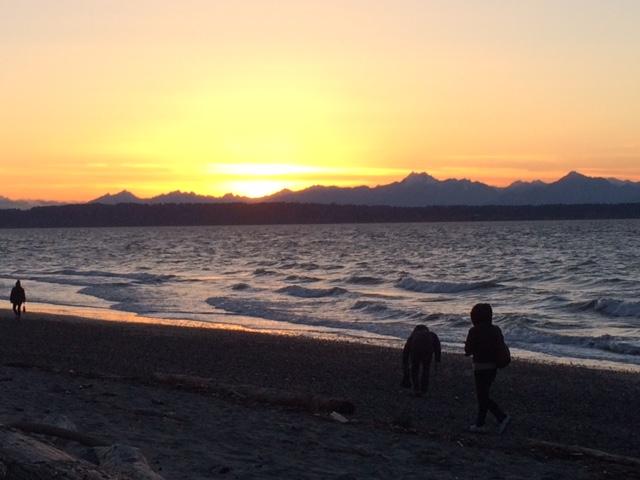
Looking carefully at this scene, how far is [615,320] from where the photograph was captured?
1134 inches

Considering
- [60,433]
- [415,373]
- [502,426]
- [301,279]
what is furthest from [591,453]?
[301,279]

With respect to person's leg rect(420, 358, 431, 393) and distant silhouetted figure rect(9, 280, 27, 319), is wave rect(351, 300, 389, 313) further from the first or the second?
person's leg rect(420, 358, 431, 393)

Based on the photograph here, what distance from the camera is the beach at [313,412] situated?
336 inches

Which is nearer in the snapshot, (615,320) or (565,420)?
(565,420)

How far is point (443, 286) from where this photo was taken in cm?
4316

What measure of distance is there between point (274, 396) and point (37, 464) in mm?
6264

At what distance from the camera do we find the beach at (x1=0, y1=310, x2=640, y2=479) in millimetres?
8523

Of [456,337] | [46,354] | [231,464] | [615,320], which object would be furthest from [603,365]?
[231,464]

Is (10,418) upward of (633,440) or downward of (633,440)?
upward

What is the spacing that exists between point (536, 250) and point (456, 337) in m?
59.2

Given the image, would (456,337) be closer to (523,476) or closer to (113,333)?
(113,333)

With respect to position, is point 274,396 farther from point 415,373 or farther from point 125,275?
point 125,275

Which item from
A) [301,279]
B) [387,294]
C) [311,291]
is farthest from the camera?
[301,279]

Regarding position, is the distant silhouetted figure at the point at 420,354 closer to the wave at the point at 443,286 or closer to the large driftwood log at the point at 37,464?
the large driftwood log at the point at 37,464
